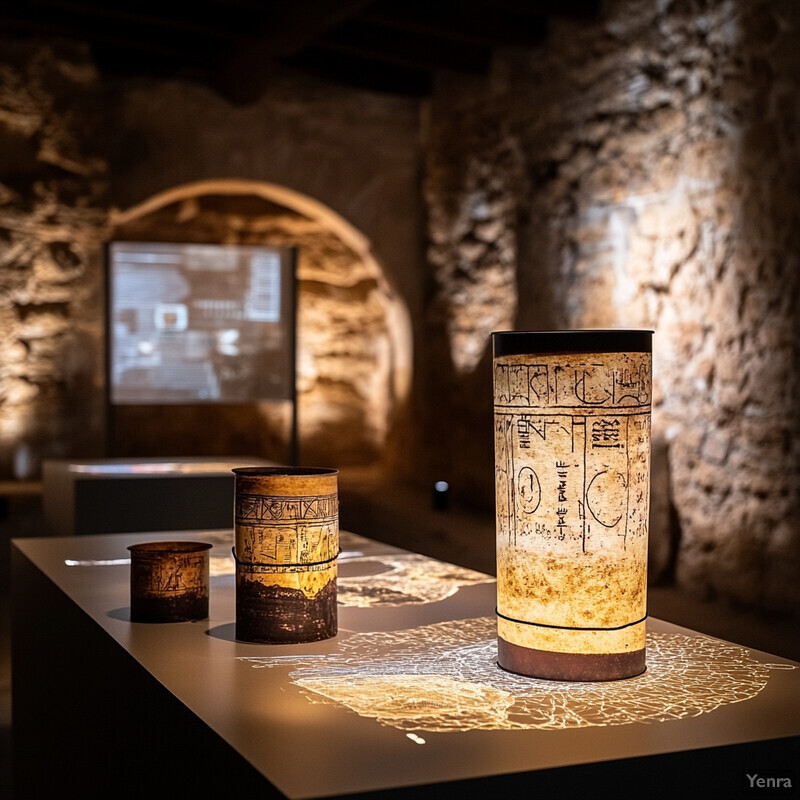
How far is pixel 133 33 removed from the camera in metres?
6.78

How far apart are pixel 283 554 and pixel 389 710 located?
38 cm

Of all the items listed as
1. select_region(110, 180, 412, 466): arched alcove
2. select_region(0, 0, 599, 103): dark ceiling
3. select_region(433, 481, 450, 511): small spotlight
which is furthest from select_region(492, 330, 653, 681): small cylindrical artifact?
select_region(110, 180, 412, 466): arched alcove

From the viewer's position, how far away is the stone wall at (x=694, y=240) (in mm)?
4402

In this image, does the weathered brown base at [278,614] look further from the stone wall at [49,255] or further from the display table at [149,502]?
the stone wall at [49,255]

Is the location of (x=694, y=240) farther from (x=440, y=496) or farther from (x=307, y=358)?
(x=307, y=358)

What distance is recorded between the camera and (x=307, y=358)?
28.7ft

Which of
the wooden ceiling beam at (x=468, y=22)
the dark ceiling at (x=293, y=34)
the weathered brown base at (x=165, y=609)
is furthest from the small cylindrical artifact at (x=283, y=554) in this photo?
the wooden ceiling beam at (x=468, y=22)

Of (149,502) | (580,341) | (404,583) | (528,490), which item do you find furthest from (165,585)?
(149,502)

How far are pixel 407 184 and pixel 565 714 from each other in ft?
22.2

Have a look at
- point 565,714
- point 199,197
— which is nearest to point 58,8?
point 199,197

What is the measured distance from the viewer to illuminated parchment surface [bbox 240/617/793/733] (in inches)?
51.5

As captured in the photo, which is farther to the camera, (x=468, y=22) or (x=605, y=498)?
(x=468, y=22)

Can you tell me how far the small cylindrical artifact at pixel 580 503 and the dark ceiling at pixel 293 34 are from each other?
4.38 meters

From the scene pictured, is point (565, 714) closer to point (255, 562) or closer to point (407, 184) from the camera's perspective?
point (255, 562)
